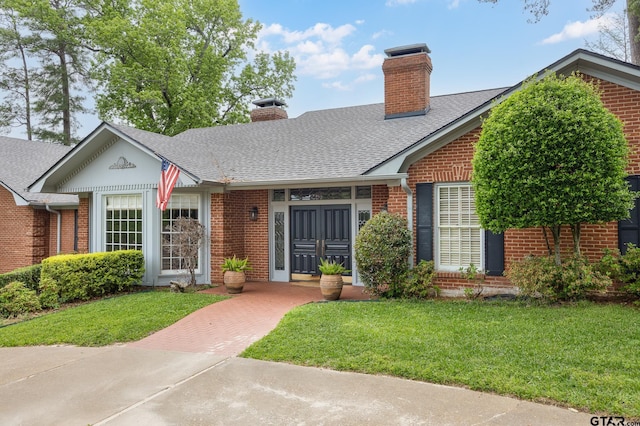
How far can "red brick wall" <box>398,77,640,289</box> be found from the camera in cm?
773

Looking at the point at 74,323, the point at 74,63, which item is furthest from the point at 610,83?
the point at 74,63

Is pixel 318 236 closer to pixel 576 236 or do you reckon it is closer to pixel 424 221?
pixel 424 221

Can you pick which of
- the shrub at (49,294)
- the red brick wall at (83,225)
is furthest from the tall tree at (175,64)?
the shrub at (49,294)

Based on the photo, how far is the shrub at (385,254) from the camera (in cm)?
883

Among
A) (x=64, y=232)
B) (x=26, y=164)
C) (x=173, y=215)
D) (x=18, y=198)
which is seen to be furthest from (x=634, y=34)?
(x=26, y=164)

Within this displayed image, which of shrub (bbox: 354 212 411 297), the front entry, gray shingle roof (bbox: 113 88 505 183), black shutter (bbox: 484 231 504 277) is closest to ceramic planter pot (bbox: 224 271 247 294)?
the front entry

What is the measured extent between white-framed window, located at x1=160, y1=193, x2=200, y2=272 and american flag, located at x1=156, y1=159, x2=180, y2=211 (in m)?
1.23

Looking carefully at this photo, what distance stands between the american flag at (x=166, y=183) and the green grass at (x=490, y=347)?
440 cm

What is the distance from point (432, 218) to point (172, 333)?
5.29 m

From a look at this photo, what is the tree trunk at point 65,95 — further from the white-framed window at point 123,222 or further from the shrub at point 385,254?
the shrub at point 385,254

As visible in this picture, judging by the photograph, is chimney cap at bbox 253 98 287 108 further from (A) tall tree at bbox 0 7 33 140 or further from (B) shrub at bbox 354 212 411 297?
(A) tall tree at bbox 0 7 33 140

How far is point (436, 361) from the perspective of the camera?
5.22 meters

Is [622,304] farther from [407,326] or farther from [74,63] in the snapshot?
[74,63]

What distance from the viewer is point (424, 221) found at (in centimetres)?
909
